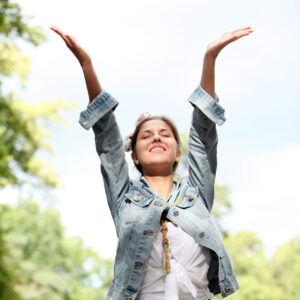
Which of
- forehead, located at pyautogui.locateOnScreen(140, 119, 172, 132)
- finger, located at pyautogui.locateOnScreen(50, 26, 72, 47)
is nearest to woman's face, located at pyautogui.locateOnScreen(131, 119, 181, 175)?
forehead, located at pyautogui.locateOnScreen(140, 119, 172, 132)

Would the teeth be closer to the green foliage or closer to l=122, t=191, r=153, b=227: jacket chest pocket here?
l=122, t=191, r=153, b=227: jacket chest pocket

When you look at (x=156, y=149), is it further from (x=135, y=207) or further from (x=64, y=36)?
(x=64, y=36)

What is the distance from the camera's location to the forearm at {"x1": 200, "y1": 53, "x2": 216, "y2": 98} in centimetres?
210

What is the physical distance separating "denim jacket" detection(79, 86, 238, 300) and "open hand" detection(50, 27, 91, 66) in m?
0.17

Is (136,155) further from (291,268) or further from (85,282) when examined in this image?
(85,282)

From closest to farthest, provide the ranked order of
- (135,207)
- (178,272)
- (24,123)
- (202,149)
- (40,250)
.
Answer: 1. (178,272)
2. (135,207)
3. (202,149)
4. (24,123)
5. (40,250)

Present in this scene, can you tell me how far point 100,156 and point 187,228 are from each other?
1.75 ft

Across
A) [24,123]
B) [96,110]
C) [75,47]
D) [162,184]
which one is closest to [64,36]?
[75,47]

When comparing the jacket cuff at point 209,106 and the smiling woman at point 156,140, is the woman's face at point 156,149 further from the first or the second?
the jacket cuff at point 209,106

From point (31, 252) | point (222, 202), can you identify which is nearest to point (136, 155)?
point (31, 252)

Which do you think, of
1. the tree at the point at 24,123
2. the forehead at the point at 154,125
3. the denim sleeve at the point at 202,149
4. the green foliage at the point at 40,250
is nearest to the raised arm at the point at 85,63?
the forehead at the point at 154,125

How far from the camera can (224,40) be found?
209cm

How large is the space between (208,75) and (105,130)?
54 centimetres

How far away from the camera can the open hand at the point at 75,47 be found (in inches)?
83.2
